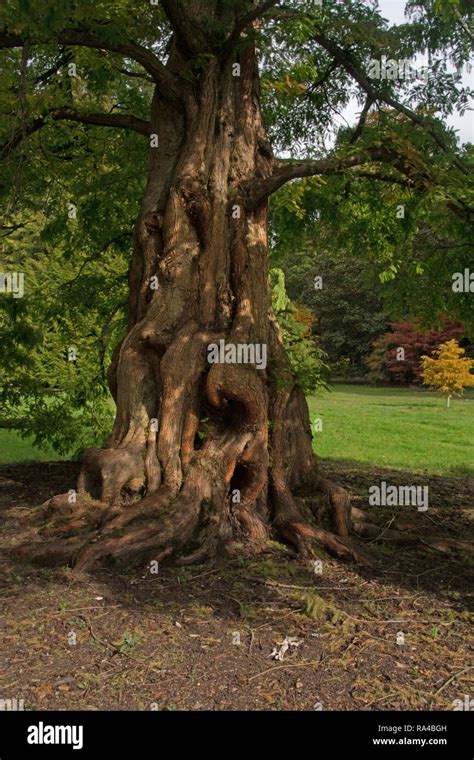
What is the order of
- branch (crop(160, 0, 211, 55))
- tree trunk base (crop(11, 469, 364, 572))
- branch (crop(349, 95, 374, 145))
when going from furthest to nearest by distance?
branch (crop(349, 95, 374, 145)), branch (crop(160, 0, 211, 55)), tree trunk base (crop(11, 469, 364, 572))

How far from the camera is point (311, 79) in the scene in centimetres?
997

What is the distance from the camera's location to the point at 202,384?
662 cm

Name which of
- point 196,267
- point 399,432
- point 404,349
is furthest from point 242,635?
point 404,349

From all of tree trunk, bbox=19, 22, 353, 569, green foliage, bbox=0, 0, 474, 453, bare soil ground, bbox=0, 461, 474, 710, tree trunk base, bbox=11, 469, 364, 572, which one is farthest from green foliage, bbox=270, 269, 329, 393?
bare soil ground, bbox=0, 461, 474, 710

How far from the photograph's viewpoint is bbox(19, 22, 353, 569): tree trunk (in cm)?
609

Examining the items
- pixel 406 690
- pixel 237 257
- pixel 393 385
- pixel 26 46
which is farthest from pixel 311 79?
pixel 393 385

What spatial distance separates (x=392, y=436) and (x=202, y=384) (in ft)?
34.6

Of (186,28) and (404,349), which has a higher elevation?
(186,28)

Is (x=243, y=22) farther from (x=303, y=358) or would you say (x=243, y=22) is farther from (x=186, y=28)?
(x=303, y=358)

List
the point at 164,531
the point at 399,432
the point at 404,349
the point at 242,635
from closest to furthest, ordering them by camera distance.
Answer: the point at 242,635 → the point at 164,531 → the point at 399,432 → the point at 404,349

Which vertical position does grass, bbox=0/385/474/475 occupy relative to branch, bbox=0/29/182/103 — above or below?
below

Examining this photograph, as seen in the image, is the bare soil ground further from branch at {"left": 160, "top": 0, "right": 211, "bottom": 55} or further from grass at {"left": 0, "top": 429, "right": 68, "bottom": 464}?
grass at {"left": 0, "top": 429, "right": 68, "bottom": 464}

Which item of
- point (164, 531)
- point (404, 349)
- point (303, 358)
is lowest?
point (164, 531)

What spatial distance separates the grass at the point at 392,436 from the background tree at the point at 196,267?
3.31m
